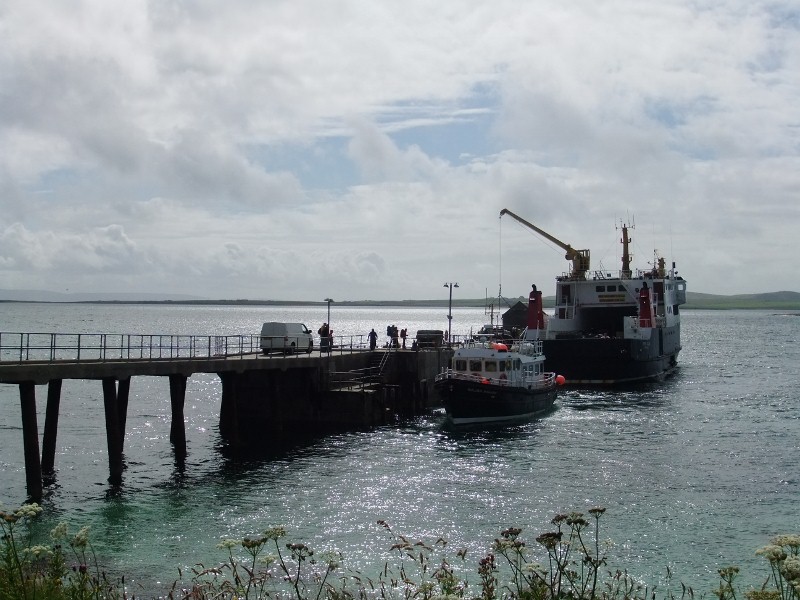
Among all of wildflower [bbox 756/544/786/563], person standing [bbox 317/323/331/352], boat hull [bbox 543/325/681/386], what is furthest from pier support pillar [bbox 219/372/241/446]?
boat hull [bbox 543/325/681/386]

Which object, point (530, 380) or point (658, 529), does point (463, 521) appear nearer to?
point (658, 529)

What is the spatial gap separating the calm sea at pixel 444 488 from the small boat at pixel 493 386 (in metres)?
1.68

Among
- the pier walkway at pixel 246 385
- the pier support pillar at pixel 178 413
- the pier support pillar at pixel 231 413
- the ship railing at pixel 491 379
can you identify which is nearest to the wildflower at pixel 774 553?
the pier walkway at pixel 246 385

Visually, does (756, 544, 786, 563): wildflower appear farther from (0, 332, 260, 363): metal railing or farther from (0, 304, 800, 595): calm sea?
(0, 332, 260, 363): metal railing

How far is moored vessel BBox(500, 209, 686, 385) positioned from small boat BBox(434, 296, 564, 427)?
14645 mm

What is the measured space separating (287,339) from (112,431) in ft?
50.1

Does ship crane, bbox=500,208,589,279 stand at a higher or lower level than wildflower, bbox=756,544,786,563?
higher

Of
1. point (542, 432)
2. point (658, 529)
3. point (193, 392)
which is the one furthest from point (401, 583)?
point (193, 392)

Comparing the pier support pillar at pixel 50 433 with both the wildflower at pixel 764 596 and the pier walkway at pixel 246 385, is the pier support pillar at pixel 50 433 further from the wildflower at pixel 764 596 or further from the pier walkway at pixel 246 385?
the wildflower at pixel 764 596

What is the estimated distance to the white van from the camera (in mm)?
43406

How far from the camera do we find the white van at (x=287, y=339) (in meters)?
43.4

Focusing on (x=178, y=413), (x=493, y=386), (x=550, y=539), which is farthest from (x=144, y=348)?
(x=550, y=539)

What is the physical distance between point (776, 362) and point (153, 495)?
3319 inches

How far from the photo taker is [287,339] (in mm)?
43656
